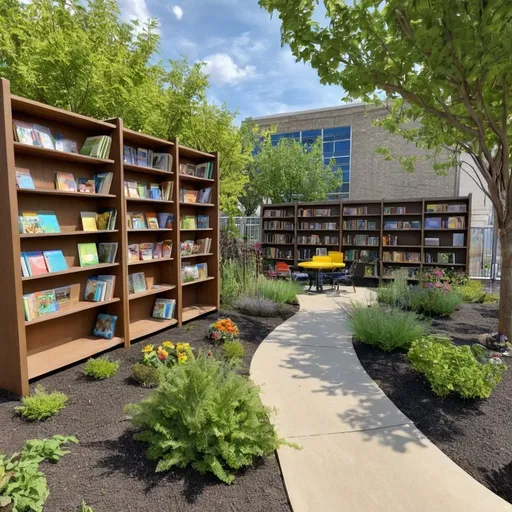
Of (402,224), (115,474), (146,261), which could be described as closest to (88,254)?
(146,261)

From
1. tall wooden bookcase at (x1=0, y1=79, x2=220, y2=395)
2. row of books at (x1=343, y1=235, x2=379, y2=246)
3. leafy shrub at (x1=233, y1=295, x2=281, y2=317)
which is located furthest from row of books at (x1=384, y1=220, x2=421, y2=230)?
tall wooden bookcase at (x1=0, y1=79, x2=220, y2=395)

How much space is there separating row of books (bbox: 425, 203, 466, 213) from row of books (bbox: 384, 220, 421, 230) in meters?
0.45

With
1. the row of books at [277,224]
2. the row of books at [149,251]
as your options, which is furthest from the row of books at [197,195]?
the row of books at [277,224]

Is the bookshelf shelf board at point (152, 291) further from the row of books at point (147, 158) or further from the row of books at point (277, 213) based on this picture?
the row of books at point (277, 213)

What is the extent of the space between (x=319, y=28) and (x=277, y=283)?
14.2 feet

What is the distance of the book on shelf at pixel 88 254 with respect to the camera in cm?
361

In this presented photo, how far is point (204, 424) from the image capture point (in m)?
1.97

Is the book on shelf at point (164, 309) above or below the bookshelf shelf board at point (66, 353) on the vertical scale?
above

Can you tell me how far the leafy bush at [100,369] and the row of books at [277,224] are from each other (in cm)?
872

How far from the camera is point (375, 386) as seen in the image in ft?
9.91

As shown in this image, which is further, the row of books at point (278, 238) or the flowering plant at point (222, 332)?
the row of books at point (278, 238)

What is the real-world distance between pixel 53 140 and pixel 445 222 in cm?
911

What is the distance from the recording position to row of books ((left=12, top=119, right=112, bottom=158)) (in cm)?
291

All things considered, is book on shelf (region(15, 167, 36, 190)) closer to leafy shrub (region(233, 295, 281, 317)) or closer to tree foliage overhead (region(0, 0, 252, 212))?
tree foliage overhead (region(0, 0, 252, 212))
